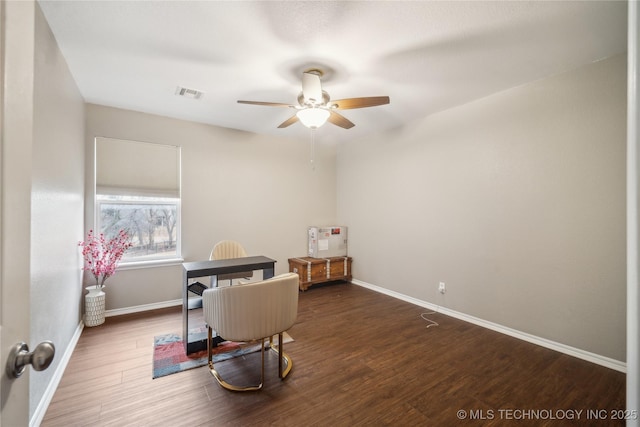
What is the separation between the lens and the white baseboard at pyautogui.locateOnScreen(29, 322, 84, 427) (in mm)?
1695

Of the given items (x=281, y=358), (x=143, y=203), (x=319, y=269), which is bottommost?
(x=281, y=358)

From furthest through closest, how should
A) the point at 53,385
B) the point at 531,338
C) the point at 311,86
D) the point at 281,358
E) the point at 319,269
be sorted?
the point at 319,269 → the point at 531,338 → the point at 311,86 → the point at 281,358 → the point at 53,385

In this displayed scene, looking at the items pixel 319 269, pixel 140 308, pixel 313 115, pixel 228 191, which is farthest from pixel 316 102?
pixel 140 308

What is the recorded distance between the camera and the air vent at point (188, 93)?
2965 mm

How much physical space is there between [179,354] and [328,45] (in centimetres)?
299

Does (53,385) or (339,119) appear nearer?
(53,385)

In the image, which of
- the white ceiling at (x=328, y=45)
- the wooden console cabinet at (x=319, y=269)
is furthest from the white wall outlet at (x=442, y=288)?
the white ceiling at (x=328, y=45)

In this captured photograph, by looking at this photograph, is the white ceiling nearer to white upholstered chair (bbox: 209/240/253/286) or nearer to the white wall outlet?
white upholstered chair (bbox: 209/240/253/286)

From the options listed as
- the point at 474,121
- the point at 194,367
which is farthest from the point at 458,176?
the point at 194,367

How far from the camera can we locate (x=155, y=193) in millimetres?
3738

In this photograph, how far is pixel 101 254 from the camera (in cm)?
327

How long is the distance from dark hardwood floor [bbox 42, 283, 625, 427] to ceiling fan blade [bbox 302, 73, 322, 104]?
2.34 meters

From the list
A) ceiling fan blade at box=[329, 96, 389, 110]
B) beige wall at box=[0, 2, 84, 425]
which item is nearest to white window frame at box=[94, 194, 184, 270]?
beige wall at box=[0, 2, 84, 425]

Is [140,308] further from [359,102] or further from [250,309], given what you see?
[359,102]
